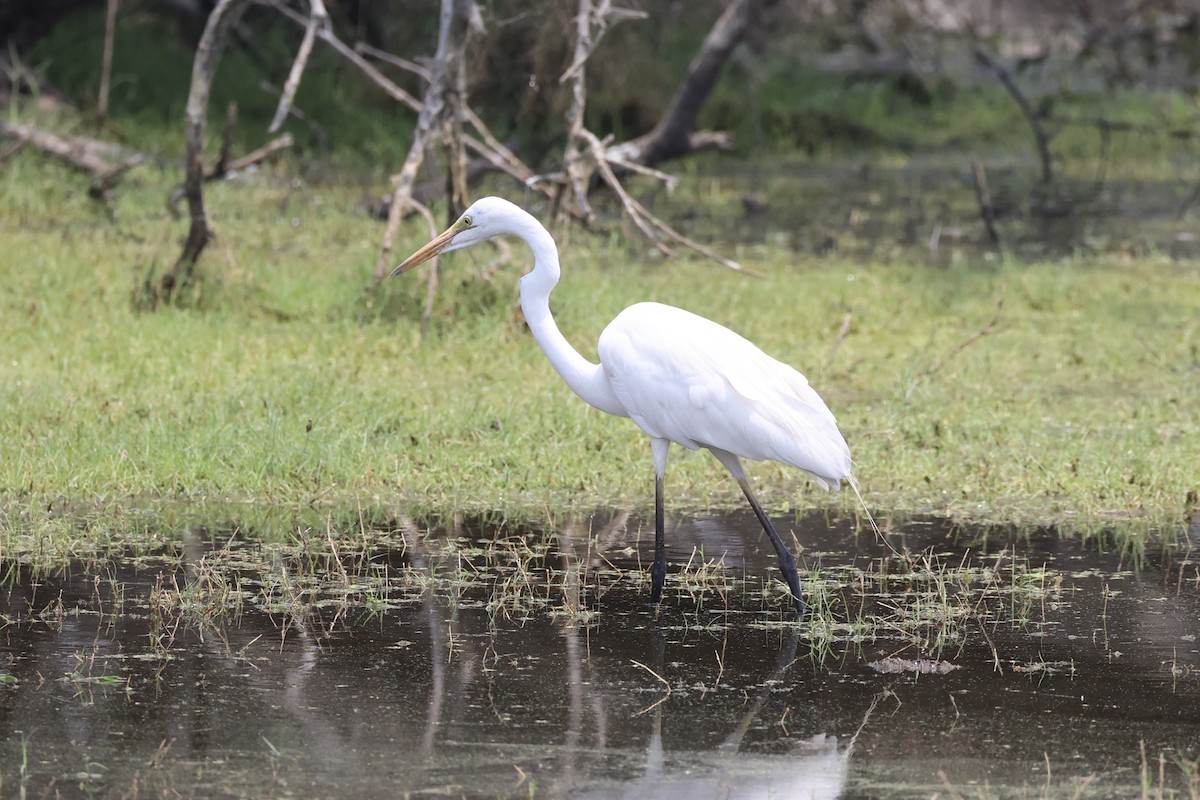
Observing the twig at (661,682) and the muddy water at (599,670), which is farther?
the twig at (661,682)

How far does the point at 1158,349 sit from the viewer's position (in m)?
8.73

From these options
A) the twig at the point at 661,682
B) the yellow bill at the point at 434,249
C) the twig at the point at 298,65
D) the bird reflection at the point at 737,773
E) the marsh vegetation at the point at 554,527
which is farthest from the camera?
the twig at the point at 298,65

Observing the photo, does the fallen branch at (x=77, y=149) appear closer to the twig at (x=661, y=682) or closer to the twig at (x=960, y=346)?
the twig at (x=960, y=346)

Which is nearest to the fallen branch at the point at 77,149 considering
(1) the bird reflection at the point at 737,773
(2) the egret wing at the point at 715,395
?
(2) the egret wing at the point at 715,395

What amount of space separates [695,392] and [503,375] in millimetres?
2973

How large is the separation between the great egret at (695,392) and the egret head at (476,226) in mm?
60

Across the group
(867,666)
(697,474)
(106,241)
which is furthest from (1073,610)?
(106,241)

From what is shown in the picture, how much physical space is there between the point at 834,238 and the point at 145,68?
666 cm

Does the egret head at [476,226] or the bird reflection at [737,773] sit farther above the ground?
the egret head at [476,226]

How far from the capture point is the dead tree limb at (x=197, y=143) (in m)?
8.55

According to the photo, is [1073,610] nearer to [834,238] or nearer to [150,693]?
[150,693]

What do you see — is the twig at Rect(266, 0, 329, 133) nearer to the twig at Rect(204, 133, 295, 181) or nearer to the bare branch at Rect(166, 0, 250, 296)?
the bare branch at Rect(166, 0, 250, 296)

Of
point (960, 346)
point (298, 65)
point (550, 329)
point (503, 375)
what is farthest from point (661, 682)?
point (298, 65)

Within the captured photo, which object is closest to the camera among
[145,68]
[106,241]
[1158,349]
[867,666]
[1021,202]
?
[867,666]
